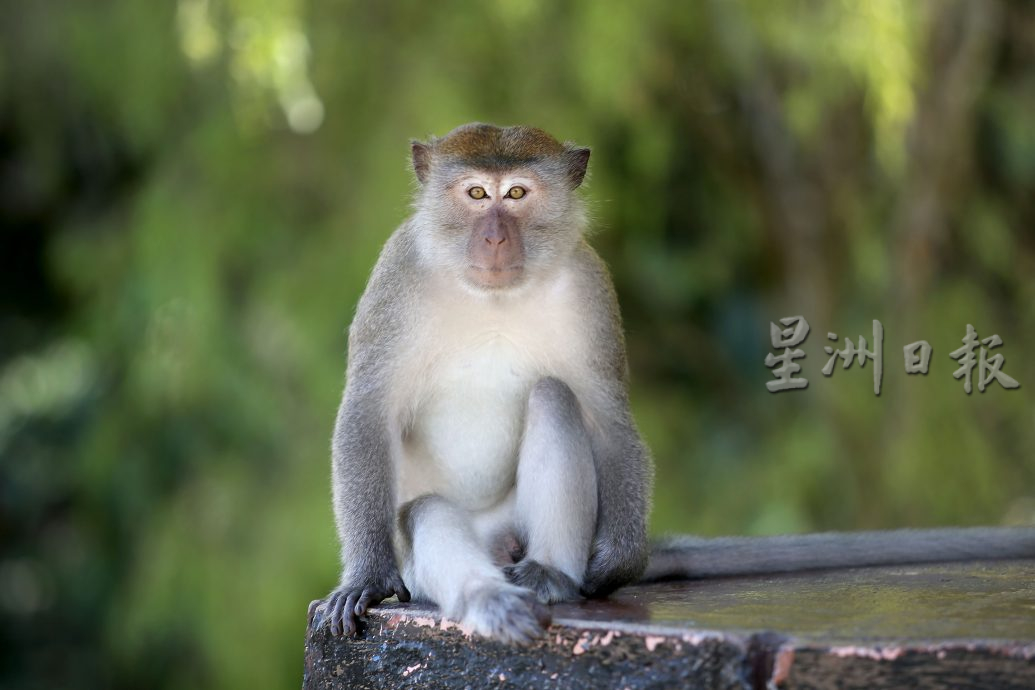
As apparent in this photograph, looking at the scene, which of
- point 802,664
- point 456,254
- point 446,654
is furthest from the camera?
point 456,254

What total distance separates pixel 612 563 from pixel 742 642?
0.92m

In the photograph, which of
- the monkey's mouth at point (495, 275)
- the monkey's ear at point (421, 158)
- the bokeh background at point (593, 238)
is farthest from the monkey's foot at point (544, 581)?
the bokeh background at point (593, 238)

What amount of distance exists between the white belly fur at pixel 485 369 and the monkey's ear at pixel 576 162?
15.6 inches

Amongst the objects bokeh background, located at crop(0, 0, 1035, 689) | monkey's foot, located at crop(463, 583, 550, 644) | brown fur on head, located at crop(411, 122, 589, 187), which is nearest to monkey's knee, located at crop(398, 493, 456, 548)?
monkey's foot, located at crop(463, 583, 550, 644)

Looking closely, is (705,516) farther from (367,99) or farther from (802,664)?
(802,664)

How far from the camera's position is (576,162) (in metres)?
3.72

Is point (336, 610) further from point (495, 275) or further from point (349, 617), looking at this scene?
point (495, 275)

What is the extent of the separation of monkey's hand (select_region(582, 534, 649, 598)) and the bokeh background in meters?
2.60

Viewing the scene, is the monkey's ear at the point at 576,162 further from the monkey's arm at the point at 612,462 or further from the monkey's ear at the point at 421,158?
the monkey's ear at the point at 421,158

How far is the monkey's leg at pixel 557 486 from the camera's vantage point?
319 cm

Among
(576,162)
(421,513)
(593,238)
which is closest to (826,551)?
(421,513)

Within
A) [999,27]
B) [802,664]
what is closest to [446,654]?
[802,664]

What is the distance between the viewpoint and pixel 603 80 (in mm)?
5387

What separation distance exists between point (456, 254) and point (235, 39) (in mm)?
2343
